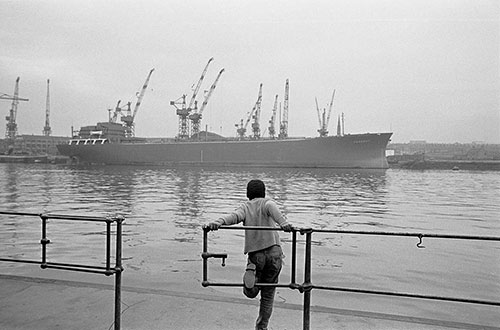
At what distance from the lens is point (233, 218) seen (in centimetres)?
397

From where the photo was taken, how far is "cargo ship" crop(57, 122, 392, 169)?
7181cm

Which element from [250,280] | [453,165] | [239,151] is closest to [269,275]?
[250,280]

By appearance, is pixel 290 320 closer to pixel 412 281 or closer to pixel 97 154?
pixel 412 281

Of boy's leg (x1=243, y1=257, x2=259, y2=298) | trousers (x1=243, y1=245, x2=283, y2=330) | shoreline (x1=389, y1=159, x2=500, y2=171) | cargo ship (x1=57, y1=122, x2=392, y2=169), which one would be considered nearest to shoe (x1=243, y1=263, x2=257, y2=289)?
boy's leg (x1=243, y1=257, x2=259, y2=298)

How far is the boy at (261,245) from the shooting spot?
391 cm

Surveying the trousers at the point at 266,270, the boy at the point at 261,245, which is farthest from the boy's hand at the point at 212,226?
the trousers at the point at 266,270

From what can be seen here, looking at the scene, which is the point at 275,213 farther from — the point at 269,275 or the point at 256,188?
the point at 269,275

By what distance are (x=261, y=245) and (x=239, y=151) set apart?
75.8 m

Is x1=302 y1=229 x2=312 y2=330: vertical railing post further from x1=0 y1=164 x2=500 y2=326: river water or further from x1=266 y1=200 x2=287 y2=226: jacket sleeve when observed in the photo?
x1=0 y1=164 x2=500 y2=326: river water

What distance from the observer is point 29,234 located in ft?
37.8

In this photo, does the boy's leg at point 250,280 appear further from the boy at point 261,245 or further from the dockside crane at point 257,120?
the dockside crane at point 257,120

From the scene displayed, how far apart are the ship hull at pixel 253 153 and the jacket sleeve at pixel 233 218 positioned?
68.4 meters

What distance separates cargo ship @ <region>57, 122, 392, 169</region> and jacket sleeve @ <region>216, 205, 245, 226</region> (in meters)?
68.4

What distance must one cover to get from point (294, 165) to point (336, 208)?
189ft
